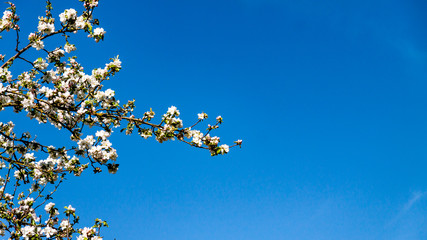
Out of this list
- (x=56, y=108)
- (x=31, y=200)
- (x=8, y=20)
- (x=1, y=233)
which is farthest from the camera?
(x=31, y=200)

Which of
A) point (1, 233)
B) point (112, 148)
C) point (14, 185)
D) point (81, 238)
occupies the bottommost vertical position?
point (81, 238)

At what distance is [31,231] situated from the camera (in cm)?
762

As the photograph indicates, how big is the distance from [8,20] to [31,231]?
465 centimetres

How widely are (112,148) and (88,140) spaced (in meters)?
0.57

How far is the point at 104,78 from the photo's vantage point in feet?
27.1

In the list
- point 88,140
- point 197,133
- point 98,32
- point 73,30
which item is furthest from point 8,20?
point 197,133

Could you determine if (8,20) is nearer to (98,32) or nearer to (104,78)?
(98,32)

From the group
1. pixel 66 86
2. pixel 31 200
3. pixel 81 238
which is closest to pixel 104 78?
pixel 66 86

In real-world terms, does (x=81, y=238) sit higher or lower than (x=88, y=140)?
lower

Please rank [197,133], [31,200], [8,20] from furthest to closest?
[31,200], [8,20], [197,133]

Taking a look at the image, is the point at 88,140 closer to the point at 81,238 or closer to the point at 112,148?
the point at 112,148

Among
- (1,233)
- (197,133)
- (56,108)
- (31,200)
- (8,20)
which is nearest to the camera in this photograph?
(56,108)

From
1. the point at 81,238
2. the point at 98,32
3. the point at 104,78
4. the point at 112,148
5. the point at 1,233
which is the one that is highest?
the point at 98,32

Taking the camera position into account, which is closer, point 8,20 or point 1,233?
point 8,20
